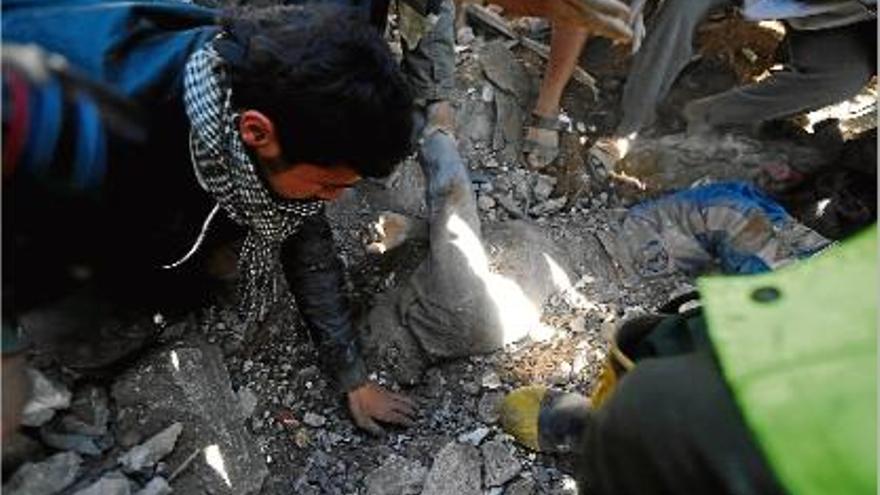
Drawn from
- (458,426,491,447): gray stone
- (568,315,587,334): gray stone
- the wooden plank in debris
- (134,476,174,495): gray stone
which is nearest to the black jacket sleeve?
(458,426,491,447): gray stone

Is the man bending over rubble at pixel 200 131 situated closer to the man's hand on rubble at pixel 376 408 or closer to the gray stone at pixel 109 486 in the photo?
the gray stone at pixel 109 486

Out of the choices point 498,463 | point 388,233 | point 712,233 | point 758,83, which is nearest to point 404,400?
point 498,463

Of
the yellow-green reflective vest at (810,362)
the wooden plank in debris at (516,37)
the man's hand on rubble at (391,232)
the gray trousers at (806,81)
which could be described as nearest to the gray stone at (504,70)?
the wooden plank in debris at (516,37)

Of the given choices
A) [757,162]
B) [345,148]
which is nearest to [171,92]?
[345,148]

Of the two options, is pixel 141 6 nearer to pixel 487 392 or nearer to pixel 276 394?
pixel 276 394

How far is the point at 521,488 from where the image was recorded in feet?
8.77

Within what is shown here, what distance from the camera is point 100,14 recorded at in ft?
6.32

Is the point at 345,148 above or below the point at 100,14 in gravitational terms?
below

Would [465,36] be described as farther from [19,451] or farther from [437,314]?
[19,451]

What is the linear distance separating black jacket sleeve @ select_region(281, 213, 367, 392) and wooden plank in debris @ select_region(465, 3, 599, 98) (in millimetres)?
2051

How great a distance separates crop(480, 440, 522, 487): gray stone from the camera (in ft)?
8.80

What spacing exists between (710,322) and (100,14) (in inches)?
59.6

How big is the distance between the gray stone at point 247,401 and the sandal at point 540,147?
168 centimetres

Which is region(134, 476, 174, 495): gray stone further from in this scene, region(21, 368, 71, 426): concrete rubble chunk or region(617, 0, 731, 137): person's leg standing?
region(617, 0, 731, 137): person's leg standing
